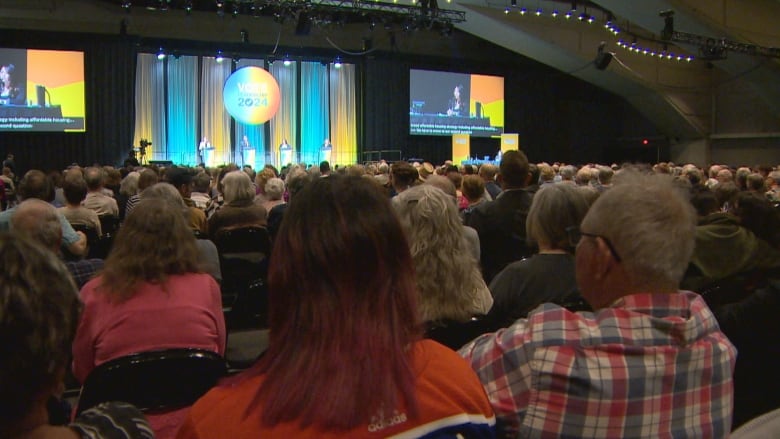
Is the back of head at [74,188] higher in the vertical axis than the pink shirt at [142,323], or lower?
higher

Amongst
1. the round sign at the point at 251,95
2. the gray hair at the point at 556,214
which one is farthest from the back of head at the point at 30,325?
the round sign at the point at 251,95

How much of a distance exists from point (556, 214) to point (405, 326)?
1.59 meters

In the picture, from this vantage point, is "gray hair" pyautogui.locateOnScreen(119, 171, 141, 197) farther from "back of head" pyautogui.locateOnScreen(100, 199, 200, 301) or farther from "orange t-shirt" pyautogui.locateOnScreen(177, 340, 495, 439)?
"orange t-shirt" pyautogui.locateOnScreen(177, 340, 495, 439)

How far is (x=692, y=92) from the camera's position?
1881 cm

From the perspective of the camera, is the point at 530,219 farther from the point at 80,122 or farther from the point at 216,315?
the point at 80,122

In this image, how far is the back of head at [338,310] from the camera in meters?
0.95

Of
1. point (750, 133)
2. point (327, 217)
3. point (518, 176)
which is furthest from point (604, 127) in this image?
point (327, 217)

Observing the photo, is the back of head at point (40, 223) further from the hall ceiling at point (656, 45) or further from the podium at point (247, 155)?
the podium at point (247, 155)

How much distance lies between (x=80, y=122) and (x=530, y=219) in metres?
13.7

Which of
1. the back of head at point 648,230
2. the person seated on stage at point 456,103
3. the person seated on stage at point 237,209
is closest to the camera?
the back of head at point 648,230

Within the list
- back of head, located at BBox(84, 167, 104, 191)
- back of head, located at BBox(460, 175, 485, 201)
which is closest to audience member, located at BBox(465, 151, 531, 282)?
back of head, located at BBox(460, 175, 485, 201)

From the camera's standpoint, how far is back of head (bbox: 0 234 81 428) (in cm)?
82

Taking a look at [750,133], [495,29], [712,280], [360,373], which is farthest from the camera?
[750,133]

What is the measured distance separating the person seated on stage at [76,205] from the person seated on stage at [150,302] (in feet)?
7.57
